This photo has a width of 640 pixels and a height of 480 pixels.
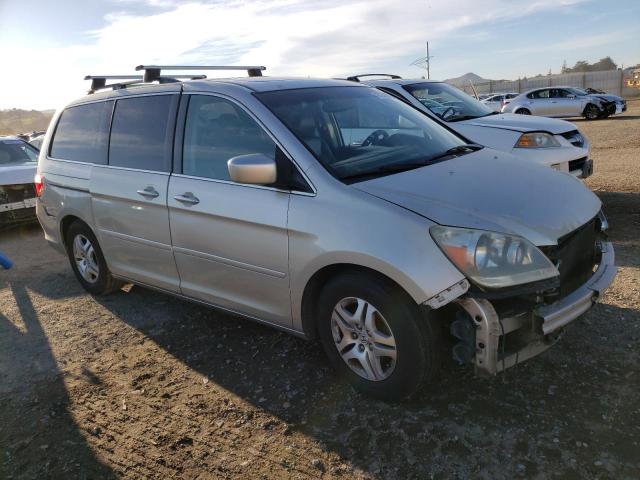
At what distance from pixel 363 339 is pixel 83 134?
3.30m

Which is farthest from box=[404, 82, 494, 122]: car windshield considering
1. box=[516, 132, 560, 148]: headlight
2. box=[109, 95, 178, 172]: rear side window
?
box=[109, 95, 178, 172]: rear side window

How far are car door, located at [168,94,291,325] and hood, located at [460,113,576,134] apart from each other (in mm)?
4266

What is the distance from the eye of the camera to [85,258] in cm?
512

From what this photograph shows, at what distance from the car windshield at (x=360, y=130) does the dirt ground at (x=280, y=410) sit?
1.32 m

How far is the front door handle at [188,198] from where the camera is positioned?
3596 mm

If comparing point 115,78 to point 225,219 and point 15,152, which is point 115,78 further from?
point 15,152

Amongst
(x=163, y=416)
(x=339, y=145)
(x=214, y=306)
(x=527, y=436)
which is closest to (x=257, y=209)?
(x=339, y=145)

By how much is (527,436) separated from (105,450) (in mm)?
2165

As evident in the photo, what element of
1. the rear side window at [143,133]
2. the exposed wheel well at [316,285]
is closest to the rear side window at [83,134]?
the rear side window at [143,133]

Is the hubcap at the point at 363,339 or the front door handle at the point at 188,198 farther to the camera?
the front door handle at the point at 188,198

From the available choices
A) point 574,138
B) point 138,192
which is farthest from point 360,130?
point 574,138

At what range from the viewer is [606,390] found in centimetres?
300

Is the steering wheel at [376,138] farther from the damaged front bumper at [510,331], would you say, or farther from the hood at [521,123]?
the hood at [521,123]

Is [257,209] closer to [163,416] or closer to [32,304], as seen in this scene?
[163,416]
